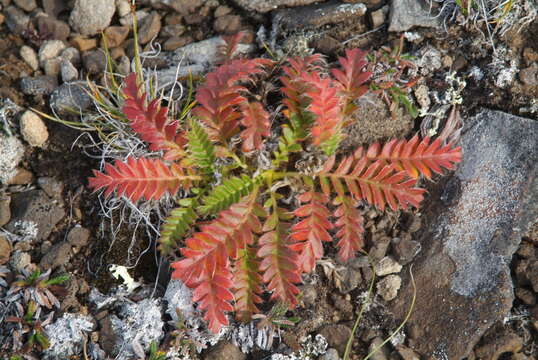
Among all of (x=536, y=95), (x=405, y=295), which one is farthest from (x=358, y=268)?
(x=536, y=95)

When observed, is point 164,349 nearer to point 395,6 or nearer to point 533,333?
point 533,333

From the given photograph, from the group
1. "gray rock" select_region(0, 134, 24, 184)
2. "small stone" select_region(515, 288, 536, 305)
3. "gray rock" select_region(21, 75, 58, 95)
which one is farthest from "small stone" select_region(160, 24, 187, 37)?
"small stone" select_region(515, 288, 536, 305)

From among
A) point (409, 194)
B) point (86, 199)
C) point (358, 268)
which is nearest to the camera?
point (409, 194)

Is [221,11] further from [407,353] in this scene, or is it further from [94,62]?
[407,353]

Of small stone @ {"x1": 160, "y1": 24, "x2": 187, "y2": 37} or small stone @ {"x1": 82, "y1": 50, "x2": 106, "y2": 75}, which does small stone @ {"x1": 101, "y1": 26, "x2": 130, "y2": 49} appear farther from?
small stone @ {"x1": 160, "y1": 24, "x2": 187, "y2": 37}

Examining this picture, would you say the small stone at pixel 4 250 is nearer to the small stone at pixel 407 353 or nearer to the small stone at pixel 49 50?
the small stone at pixel 49 50
